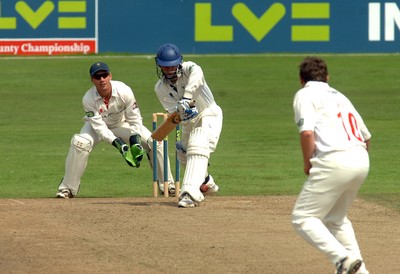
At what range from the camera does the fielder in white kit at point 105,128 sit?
13.1 meters

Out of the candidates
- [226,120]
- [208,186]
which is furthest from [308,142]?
[226,120]

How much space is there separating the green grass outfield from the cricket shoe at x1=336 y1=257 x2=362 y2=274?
4.68m

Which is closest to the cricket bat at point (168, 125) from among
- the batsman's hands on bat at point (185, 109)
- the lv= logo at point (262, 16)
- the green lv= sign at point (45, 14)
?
the batsman's hands on bat at point (185, 109)

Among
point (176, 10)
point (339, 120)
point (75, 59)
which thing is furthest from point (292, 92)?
point (339, 120)

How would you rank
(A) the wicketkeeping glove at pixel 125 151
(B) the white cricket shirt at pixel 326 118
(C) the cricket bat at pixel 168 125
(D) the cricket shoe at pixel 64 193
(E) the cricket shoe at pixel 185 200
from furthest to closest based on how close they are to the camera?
(D) the cricket shoe at pixel 64 193 → (A) the wicketkeeping glove at pixel 125 151 → (C) the cricket bat at pixel 168 125 → (E) the cricket shoe at pixel 185 200 → (B) the white cricket shirt at pixel 326 118

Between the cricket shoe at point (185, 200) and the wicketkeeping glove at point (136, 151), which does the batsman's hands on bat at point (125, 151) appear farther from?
the cricket shoe at point (185, 200)

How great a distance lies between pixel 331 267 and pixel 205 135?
3606 mm

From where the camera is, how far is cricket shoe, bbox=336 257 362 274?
790 centimetres

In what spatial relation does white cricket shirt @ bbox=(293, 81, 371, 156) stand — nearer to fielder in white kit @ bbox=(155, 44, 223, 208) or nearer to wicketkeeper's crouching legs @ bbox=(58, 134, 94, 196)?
fielder in white kit @ bbox=(155, 44, 223, 208)

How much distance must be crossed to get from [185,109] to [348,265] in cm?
422

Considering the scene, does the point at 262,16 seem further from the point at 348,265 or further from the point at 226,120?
the point at 348,265

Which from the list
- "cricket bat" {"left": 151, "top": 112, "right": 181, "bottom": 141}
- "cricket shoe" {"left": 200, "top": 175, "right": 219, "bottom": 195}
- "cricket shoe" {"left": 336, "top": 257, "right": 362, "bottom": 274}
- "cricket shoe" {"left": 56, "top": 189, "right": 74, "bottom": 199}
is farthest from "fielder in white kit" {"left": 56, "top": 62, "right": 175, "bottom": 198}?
"cricket shoe" {"left": 336, "top": 257, "right": 362, "bottom": 274}

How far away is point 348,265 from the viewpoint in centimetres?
790

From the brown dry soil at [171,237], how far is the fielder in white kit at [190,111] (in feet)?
1.06
